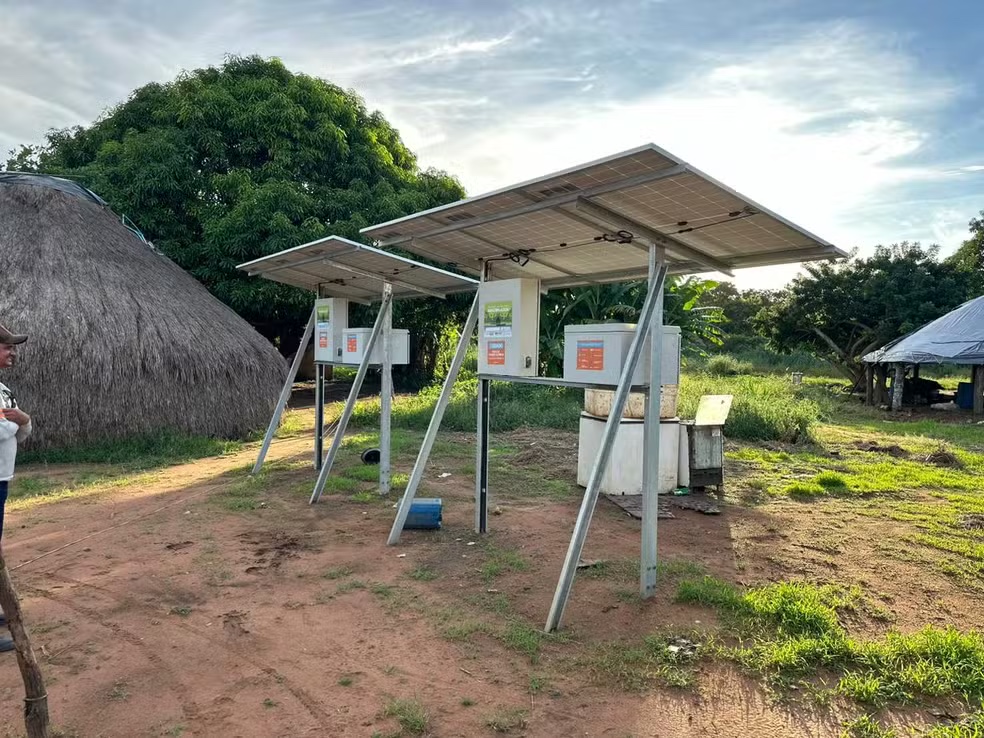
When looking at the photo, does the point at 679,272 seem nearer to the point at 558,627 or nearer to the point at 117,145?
the point at 558,627

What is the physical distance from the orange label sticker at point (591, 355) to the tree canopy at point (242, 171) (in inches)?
388

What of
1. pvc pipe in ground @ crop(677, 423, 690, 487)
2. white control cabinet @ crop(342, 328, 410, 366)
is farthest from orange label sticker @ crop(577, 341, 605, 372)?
pvc pipe in ground @ crop(677, 423, 690, 487)

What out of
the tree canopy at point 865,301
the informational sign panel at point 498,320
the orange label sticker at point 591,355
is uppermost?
the tree canopy at point 865,301

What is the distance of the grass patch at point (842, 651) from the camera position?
10.2ft

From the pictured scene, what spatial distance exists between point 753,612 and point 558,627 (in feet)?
3.96

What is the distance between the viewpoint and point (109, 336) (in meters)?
9.67

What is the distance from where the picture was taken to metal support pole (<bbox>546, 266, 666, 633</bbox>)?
3.75 meters

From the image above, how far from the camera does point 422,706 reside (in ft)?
9.84

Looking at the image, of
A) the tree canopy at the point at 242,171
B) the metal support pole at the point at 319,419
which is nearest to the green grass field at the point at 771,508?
the metal support pole at the point at 319,419

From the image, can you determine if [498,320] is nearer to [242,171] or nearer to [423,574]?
[423,574]

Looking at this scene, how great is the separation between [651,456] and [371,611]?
2.00 m

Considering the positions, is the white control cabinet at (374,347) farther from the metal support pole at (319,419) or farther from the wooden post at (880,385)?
the wooden post at (880,385)

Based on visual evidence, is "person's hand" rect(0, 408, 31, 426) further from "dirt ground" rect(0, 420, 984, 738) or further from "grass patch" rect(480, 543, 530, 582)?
"grass patch" rect(480, 543, 530, 582)

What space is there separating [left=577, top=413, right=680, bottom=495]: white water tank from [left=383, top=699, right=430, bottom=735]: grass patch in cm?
414
